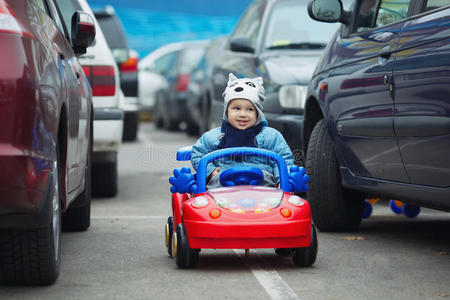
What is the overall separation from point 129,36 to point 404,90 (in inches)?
880

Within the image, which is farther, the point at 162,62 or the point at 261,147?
the point at 162,62

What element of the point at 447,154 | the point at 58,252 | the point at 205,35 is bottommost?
the point at 205,35

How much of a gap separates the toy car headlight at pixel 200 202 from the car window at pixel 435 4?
1.67 m

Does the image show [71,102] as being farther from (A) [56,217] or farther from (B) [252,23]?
(B) [252,23]

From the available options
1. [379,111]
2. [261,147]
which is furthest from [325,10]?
[261,147]

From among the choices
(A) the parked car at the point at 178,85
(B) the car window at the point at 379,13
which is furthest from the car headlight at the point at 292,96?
(A) the parked car at the point at 178,85

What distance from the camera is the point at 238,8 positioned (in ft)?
95.4

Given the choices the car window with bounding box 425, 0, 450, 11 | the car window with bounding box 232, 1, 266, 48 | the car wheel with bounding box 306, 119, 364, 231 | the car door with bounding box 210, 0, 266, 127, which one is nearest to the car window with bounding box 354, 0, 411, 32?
the car window with bounding box 425, 0, 450, 11

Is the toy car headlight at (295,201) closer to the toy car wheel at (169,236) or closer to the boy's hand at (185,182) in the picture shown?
the boy's hand at (185,182)

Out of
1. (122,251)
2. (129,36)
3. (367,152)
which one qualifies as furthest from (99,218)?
(129,36)

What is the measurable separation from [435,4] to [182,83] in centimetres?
1351

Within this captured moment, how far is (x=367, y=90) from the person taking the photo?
6254 millimetres

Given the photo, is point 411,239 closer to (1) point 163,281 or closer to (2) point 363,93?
(2) point 363,93

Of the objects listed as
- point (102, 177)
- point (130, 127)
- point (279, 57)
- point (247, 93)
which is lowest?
point (130, 127)
